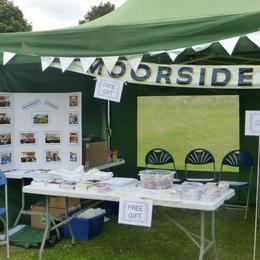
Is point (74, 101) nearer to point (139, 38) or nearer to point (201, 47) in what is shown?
point (139, 38)

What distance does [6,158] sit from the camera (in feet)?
15.9

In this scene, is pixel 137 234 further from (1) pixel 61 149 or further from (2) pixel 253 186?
(2) pixel 253 186

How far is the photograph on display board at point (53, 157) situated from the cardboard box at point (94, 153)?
0.38 meters

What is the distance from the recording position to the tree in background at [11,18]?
2994 centimetres

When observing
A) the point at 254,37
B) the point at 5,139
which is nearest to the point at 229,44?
the point at 254,37

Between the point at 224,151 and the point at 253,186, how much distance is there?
591 mm

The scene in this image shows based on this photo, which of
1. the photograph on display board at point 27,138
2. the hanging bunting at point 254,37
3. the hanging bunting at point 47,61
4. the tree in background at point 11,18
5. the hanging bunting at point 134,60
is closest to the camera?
the hanging bunting at point 254,37

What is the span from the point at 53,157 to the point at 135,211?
1703 mm

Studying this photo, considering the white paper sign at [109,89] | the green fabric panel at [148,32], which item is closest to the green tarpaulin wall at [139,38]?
the green fabric panel at [148,32]

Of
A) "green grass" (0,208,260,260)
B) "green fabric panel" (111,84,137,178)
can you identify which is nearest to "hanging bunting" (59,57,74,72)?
"green grass" (0,208,260,260)

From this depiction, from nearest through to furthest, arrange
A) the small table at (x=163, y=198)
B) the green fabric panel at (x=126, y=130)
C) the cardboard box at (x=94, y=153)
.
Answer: the small table at (x=163, y=198)
the cardboard box at (x=94, y=153)
the green fabric panel at (x=126, y=130)

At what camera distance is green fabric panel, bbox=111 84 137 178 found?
21.8ft

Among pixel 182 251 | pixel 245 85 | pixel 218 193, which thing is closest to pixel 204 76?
pixel 245 85

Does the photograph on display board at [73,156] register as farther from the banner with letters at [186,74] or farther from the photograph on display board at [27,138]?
the banner with letters at [186,74]
